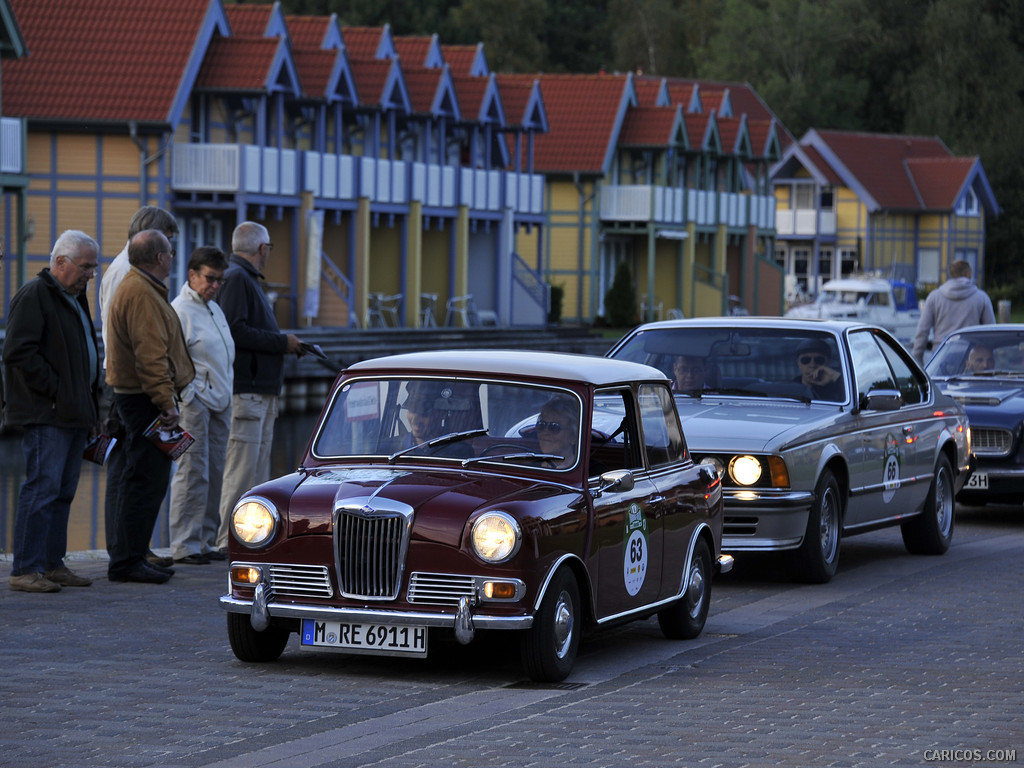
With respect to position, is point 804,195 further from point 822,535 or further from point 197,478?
point 197,478

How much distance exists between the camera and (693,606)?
960cm

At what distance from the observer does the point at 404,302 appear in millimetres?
49531

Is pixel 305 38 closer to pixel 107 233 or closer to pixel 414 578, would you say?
pixel 107 233

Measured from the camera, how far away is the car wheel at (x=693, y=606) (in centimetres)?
Result: 946

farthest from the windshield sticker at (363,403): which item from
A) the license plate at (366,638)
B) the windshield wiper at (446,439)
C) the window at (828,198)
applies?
the window at (828,198)

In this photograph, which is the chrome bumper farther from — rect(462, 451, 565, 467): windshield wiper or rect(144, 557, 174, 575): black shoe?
rect(144, 557, 174, 575): black shoe

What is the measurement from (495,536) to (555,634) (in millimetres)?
555

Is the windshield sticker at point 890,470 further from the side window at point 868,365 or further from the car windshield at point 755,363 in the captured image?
the car windshield at point 755,363

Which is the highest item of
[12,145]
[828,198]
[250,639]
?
[828,198]

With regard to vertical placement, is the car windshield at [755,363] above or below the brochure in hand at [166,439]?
above

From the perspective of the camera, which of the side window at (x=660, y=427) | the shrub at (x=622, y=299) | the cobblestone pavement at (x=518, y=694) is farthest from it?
the shrub at (x=622, y=299)

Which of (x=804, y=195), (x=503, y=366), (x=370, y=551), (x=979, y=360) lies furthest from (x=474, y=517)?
(x=804, y=195)

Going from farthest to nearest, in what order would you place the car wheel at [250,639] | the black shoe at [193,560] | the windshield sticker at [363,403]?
the black shoe at [193,560] < the windshield sticker at [363,403] < the car wheel at [250,639]

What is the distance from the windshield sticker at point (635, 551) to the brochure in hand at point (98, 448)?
3.42 meters
